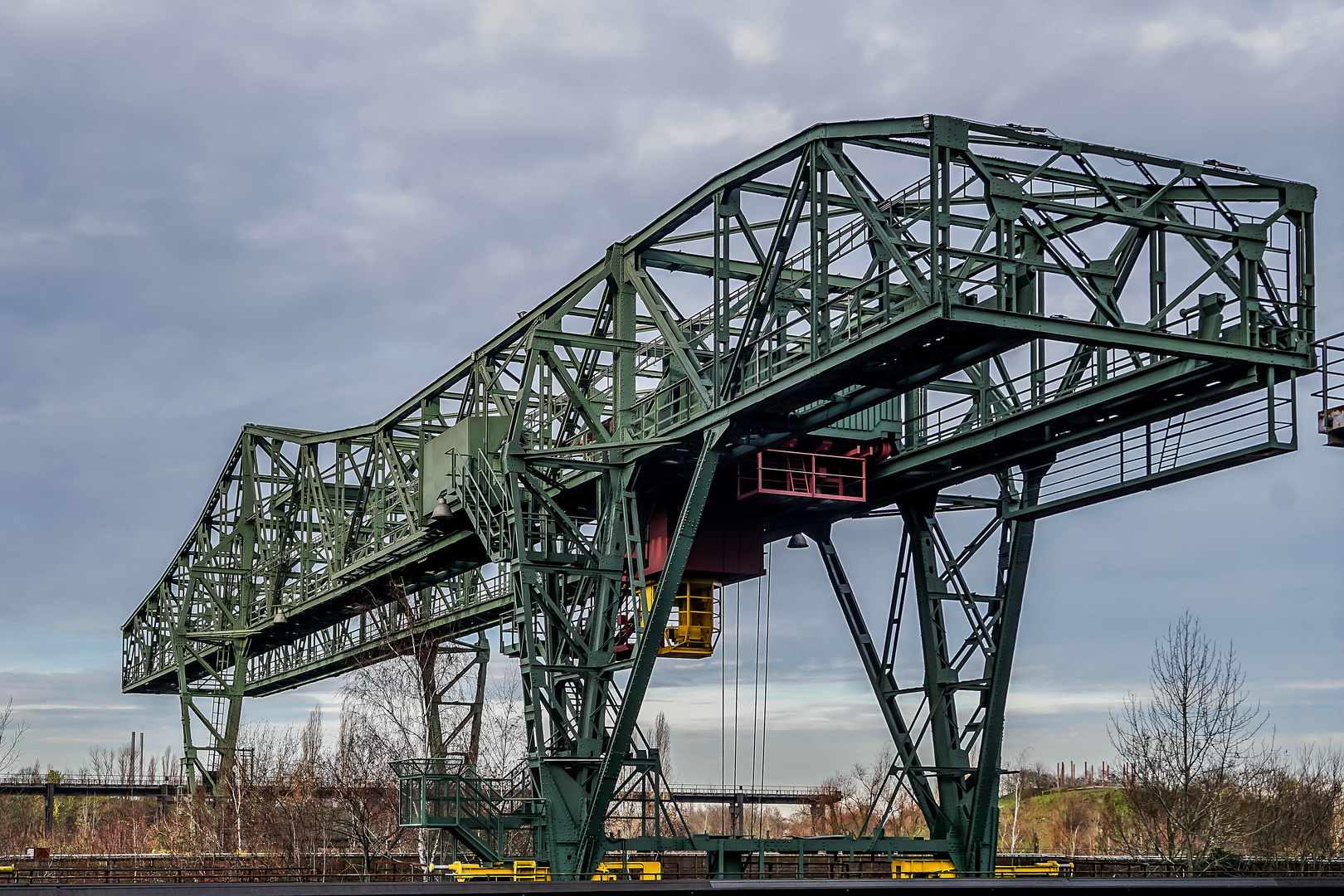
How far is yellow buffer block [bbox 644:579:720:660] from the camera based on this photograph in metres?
32.0

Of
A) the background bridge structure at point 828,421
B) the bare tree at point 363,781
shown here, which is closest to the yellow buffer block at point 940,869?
the background bridge structure at point 828,421

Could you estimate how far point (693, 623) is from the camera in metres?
32.1

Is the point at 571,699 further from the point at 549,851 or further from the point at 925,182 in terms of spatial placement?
the point at 925,182

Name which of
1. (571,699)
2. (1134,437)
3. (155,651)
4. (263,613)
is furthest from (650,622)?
(155,651)

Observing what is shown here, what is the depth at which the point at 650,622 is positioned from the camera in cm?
2828

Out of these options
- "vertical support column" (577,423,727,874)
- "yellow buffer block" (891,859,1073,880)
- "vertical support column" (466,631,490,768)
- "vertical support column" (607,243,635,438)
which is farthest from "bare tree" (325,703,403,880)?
"yellow buffer block" (891,859,1073,880)

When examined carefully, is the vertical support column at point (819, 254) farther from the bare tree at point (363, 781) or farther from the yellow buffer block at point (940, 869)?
the bare tree at point (363, 781)

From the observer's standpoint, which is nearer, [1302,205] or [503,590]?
[1302,205]

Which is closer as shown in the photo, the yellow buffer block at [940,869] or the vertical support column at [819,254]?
the vertical support column at [819,254]

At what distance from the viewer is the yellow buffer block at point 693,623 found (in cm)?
3195

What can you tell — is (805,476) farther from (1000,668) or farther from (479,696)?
(479,696)

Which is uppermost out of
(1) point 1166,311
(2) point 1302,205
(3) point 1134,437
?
(2) point 1302,205

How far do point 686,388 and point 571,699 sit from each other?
768 centimetres

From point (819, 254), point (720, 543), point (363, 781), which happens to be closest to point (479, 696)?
point (363, 781)
